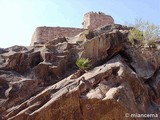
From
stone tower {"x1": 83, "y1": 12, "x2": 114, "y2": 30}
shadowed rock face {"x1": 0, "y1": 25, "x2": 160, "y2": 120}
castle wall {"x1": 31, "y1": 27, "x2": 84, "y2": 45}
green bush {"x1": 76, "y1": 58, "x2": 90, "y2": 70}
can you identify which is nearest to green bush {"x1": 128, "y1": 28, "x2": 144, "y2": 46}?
shadowed rock face {"x1": 0, "y1": 25, "x2": 160, "y2": 120}

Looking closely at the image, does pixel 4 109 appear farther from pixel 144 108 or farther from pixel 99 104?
pixel 144 108

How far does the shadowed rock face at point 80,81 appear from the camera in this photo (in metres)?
12.9

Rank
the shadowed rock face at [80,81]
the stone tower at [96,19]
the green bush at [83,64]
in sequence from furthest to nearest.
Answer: the stone tower at [96,19], the green bush at [83,64], the shadowed rock face at [80,81]

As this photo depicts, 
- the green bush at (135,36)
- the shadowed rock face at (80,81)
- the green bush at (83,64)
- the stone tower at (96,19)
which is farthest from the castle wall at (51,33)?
the green bush at (83,64)

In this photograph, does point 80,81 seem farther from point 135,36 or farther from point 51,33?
point 51,33

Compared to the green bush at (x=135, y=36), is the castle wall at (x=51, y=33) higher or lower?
lower

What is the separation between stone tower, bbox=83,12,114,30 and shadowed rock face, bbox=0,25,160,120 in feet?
26.2

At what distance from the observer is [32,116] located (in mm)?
12492

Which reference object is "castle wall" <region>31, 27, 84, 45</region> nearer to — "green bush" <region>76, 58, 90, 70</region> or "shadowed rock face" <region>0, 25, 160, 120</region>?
"shadowed rock face" <region>0, 25, 160, 120</region>

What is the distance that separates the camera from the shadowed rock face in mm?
12906

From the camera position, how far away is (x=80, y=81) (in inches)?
542

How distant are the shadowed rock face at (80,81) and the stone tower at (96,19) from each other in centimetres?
800

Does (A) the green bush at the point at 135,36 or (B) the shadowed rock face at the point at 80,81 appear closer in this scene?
(B) the shadowed rock face at the point at 80,81

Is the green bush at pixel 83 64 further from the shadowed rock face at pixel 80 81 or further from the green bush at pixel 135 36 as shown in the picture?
the green bush at pixel 135 36
